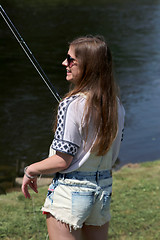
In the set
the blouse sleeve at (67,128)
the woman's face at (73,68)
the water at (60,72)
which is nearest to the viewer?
the blouse sleeve at (67,128)

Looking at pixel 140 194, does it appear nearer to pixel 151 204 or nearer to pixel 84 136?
pixel 151 204

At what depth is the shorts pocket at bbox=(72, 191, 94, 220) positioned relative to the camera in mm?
2217

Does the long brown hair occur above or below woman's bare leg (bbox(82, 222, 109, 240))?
above

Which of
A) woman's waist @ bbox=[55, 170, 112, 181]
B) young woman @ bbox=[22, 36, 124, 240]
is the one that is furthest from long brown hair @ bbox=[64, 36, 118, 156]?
woman's waist @ bbox=[55, 170, 112, 181]

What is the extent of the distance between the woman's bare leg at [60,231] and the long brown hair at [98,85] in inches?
16.4

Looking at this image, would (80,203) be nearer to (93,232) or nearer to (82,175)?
(82,175)

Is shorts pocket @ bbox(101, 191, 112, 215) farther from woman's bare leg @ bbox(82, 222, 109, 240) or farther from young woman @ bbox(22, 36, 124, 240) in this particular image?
woman's bare leg @ bbox(82, 222, 109, 240)

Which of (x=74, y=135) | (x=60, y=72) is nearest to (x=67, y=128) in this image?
(x=74, y=135)

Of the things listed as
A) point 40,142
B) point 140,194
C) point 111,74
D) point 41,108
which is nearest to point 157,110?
point 41,108

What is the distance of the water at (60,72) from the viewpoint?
8812mm

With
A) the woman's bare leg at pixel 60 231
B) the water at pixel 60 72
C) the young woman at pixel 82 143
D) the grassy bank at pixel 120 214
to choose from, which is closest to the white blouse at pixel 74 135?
the young woman at pixel 82 143

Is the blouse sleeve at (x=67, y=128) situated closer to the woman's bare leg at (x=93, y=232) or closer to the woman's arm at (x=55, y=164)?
the woman's arm at (x=55, y=164)

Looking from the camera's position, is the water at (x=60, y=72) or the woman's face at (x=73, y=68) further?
the water at (x=60, y=72)

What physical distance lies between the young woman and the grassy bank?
1.54 metres
